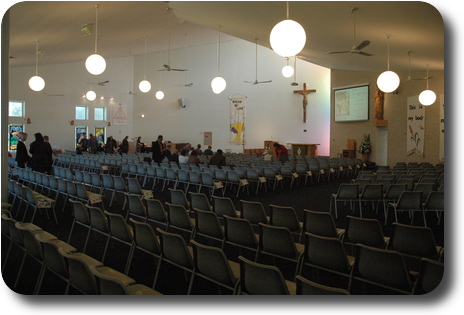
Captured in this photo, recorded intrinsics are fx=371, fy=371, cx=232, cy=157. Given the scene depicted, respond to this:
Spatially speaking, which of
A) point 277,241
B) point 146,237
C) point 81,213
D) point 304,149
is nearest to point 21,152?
point 81,213

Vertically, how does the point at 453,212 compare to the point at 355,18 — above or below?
below

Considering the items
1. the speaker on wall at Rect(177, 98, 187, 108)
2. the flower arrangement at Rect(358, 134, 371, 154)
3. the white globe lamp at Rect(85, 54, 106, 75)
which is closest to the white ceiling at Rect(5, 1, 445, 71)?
the white globe lamp at Rect(85, 54, 106, 75)

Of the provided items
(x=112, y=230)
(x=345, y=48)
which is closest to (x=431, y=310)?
(x=112, y=230)

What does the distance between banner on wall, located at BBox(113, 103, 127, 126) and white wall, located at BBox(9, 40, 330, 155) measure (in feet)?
0.91

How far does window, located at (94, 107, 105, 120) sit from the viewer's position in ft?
68.2

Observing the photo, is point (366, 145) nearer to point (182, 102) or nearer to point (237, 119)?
point (237, 119)

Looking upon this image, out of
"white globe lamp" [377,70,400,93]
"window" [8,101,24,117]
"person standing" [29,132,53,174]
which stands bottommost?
"person standing" [29,132,53,174]

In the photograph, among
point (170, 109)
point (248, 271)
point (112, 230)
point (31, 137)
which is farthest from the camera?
point (170, 109)

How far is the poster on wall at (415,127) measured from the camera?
13141 mm

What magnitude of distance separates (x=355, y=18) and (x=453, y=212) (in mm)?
4502

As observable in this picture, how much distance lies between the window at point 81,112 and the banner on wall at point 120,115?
179cm

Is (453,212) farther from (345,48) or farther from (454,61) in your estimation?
(345,48)

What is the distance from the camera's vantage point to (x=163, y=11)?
10758mm

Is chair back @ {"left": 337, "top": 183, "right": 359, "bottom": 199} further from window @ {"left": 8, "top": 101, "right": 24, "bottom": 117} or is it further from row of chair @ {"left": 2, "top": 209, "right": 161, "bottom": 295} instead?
window @ {"left": 8, "top": 101, "right": 24, "bottom": 117}
